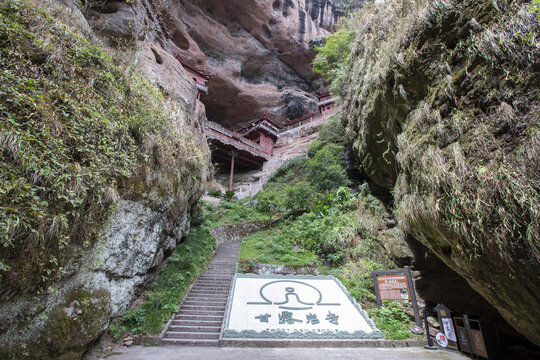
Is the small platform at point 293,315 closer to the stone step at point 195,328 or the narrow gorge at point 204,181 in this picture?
the stone step at point 195,328

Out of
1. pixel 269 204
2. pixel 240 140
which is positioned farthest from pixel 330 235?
pixel 240 140

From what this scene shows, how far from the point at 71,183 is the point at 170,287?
419 cm

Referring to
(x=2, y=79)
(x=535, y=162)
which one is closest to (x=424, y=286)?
(x=535, y=162)

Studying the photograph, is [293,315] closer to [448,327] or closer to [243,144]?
[448,327]

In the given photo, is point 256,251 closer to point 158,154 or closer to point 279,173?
point 158,154

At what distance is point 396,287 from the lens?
6.09 metres

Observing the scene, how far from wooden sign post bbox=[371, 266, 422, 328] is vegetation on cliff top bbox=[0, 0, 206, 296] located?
6.00m

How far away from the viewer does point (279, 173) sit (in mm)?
20047

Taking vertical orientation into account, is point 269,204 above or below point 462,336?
above

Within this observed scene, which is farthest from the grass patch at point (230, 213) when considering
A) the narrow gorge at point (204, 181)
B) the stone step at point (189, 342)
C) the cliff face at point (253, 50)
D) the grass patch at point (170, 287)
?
the cliff face at point (253, 50)

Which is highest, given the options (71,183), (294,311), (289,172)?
(289,172)

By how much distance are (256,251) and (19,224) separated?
7983mm

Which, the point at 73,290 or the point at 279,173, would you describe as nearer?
the point at 73,290

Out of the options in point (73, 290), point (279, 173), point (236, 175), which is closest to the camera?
point (73, 290)
